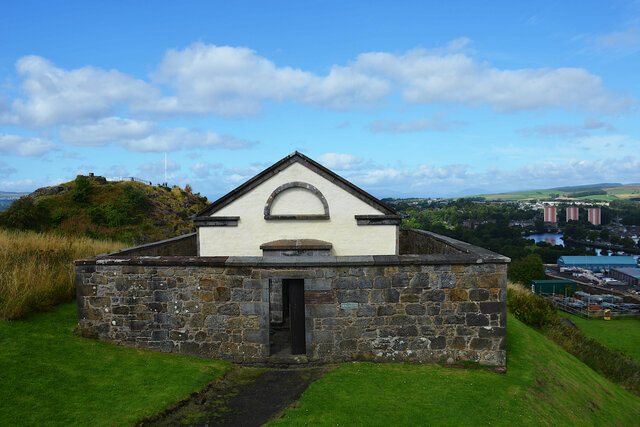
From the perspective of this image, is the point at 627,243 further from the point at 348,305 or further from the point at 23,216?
the point at 23,216

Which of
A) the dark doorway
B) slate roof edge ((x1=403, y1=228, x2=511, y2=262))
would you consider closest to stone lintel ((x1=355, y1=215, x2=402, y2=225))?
slate roof edge ((x1=403, y1=228, x2=511, y2=262))

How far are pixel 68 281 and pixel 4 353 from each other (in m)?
3.69

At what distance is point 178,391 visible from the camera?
628cm

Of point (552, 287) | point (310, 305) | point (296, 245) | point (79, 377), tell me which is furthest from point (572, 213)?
point (79, 377)

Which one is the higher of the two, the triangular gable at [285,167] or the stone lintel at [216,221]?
the triangular gable at [285,167]

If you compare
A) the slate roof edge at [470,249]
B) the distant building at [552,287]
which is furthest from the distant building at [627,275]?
the slate roof edge at [470,249]

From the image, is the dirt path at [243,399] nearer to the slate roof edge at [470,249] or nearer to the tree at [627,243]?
the slate roof edge at [470,249]

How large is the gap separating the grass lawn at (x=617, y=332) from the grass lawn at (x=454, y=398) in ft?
38.2

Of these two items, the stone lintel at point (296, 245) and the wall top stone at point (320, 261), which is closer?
the wall top stone at point (320, 261)

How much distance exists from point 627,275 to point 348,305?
74850 mm

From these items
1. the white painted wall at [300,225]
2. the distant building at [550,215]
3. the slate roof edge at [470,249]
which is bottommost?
the distant building at [550,215]

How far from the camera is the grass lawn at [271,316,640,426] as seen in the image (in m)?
5.84

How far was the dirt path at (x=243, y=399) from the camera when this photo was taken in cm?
568

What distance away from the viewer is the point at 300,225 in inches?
489
